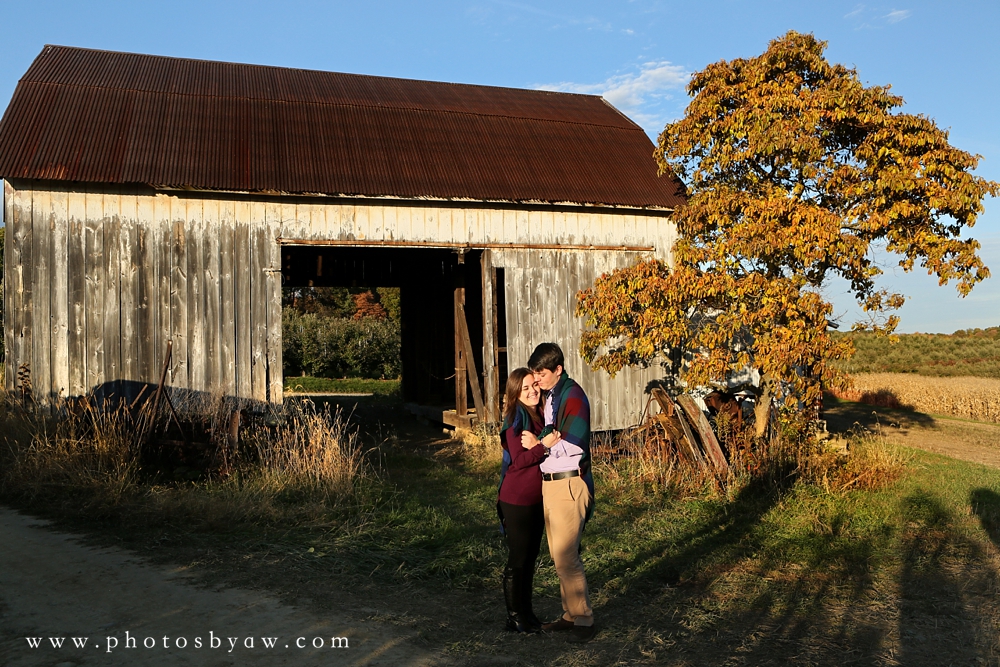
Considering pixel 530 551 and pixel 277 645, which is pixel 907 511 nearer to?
pixel 530 551

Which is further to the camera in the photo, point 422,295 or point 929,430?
point 422,295

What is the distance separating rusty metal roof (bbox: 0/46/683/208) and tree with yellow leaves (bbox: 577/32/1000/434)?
266cm

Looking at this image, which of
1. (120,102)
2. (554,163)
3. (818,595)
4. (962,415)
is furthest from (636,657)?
(962,415)

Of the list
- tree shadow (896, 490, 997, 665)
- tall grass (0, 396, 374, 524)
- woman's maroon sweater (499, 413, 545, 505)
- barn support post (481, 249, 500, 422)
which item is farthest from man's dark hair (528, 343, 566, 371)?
barn support post (481, 249, 500, 422)

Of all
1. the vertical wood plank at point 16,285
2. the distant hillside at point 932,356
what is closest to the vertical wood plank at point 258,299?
the vertical wood plank at point 16,285

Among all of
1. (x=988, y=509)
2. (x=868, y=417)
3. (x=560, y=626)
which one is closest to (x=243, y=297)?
(x=560, y=626)

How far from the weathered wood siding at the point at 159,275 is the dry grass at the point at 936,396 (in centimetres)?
1157

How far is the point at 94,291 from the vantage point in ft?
32.1

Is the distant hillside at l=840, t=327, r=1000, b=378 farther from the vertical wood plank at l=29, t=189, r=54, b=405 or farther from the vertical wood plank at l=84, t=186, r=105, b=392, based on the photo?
the vertical wood plank at l=29, t=189, r=54, b=405

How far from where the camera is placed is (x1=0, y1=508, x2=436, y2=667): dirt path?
416 centimetres

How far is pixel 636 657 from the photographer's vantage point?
439 cm

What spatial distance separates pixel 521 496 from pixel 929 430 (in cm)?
1341

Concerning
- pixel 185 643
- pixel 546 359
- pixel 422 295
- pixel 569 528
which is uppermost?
pixel 422 295

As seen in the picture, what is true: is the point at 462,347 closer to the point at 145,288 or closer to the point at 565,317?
the point at 565,317
